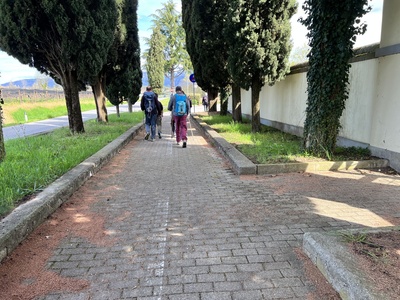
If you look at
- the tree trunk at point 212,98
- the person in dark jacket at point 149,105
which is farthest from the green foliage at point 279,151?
the tree trunk at point 212,98

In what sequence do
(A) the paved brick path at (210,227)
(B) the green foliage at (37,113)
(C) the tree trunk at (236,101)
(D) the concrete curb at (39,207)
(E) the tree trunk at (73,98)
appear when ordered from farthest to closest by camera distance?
(B) the green foliage at (37,113) < (C) the tree trunk at (236,101) < (E) the tree trunk at (73,98) < (D) the concrete curb at (39,207) < (A) the paved brick path at (210,227)

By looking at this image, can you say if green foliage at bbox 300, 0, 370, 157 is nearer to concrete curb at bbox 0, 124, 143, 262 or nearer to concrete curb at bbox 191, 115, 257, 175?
concrete curb at bbox 191, 115, 257, 175

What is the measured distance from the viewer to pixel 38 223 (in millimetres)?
3805

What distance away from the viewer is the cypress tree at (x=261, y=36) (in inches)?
364

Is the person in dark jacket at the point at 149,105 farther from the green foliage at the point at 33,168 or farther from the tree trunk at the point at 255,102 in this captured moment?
the tree trunk at the point at 255,102

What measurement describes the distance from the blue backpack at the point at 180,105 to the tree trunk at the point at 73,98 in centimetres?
417

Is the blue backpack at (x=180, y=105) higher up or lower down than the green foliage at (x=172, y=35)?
lower down

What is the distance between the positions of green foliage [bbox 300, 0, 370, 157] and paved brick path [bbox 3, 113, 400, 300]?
3.75 ft

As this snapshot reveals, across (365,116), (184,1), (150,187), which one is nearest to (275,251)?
(150,187)

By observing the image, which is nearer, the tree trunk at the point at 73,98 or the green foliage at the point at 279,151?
the green foliage at the point at 279,151

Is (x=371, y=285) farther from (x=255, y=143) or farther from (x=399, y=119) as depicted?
(x=255, y=143)

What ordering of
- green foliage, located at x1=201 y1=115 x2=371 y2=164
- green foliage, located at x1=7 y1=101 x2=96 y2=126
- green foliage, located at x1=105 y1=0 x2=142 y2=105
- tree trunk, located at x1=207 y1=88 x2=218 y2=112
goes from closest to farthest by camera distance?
green foliage, located at x1=201 y1=115 x2=371 y2=164 < green foliage, located at x1=105 y1=0 x2=142 y2=105 < tree trunk, located at x1=207 y1=88 x2=218 y2=112 < green foliage, located at x1=7 y1=101 x2=96 y2=126

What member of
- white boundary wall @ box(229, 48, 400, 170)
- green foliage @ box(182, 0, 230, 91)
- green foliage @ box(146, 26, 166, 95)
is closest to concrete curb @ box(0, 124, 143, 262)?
white boundary wall @ box(229, 48, 400, 170)

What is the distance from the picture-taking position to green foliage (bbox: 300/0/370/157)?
19.8ft
